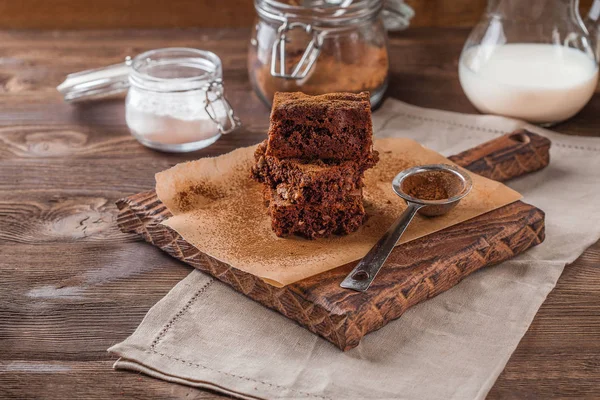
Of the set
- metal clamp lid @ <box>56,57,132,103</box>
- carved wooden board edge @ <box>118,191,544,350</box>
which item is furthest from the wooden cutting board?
metal clamp lid @ <box>56,57,132,103</box>

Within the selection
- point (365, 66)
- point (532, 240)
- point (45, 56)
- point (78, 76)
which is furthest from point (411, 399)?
point (45, 56)

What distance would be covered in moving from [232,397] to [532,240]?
0.67 metres

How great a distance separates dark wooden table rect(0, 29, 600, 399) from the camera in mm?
1189

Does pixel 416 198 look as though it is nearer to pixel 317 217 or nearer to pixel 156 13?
pixel 317 217

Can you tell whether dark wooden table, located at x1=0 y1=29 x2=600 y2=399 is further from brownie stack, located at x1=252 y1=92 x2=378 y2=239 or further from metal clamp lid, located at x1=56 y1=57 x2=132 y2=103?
brownie stack, located at x1=252 y1=92 x2=378 y2=239

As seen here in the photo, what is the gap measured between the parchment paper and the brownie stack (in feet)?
0.12

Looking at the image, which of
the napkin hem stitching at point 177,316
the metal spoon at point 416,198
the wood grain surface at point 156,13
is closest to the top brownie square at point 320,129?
the metal spoon at point 416,198

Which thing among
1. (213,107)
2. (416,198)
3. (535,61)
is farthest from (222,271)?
(535,61)

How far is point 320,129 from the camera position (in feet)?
4.56

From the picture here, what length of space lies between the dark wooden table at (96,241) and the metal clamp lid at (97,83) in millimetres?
49

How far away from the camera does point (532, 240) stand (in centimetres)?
149

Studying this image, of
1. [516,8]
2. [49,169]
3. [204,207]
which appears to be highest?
[516,8]

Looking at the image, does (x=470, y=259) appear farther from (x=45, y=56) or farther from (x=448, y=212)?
(x=45, y=56)

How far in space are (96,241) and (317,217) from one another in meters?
0.45
